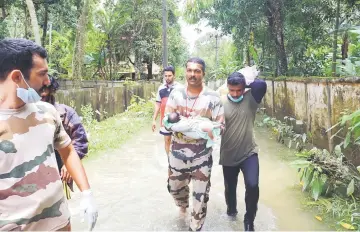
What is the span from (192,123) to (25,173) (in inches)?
72.6

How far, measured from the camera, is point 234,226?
13.8 ft

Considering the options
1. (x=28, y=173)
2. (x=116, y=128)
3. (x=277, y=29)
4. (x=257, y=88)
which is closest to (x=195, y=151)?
(x=257, y=88)

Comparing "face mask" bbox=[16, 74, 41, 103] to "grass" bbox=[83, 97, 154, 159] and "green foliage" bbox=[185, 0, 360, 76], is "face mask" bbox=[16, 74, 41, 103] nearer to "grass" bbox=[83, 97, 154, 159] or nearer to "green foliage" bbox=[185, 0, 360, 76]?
"grass" bbox=[83, 97, 154, 159]

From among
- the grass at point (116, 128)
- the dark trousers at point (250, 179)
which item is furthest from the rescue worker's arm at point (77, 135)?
the grass at point (116, 128)

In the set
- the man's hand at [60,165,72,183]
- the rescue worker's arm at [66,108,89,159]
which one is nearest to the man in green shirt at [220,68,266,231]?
the rescue worker's arm at [66,108,89,159]

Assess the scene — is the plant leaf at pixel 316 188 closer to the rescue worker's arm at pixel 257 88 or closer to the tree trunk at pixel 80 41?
the rescue worker's arm at pixel 257 88

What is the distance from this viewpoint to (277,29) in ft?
38.0

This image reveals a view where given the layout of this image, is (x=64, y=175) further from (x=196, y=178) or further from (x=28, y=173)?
(x=196, y=178)

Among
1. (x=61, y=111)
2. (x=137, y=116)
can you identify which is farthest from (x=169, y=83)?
(x=137, y=116)

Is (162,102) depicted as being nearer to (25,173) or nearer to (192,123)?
(192,123)

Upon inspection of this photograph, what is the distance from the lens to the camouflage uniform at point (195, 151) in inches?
143

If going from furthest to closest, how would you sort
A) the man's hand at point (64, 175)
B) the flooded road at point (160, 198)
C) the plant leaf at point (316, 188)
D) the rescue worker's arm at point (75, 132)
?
the plant leaf at point (316, 188) < the flooded road at point (160, 198) < the rescue worker's arm at point (75, 132) < the man's hand at point (64, 175)

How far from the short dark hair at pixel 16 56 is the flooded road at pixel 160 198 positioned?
2701 mm

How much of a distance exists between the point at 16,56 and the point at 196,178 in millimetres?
2244
